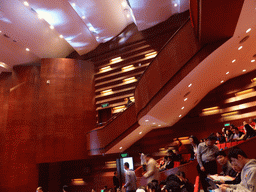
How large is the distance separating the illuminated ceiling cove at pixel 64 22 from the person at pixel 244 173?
9933 millimetres

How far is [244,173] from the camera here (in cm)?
186

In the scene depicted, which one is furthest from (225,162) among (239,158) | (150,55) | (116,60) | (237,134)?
(116,60)

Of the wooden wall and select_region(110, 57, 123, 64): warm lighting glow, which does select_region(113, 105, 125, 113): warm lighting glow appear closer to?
the wooden wall

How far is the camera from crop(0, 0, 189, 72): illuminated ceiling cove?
10555mm

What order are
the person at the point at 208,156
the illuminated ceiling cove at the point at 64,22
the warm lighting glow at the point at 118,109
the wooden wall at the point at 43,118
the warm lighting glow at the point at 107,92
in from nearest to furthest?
the person at the point at 208,156 → the illuminated ceiling cove at the point at 64,22 → the wooden wall at the point at 43,118 → the warm lighting glow at the point at 118,109 → the warm lighting glow at the point at 107,92

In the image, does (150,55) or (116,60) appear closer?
(150,55)

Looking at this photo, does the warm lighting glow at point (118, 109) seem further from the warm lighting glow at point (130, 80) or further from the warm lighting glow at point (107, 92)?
the warm lighting glow at point (130, 80)

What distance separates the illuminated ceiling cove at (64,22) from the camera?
10555 mm

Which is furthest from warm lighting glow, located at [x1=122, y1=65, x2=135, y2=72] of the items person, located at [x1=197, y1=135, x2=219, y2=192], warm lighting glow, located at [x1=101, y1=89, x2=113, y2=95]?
person, located at [x1=197, y1=135, x2=219, y2=192]

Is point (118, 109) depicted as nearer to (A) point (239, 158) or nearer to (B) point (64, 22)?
(B) point (64, 22)

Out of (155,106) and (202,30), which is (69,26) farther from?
(202,30)

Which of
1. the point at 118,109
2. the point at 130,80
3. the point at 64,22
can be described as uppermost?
the point at 64,22

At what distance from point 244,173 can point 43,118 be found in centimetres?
1129

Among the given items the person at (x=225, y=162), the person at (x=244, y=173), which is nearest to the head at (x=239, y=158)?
the person at (x=244, y=173)
